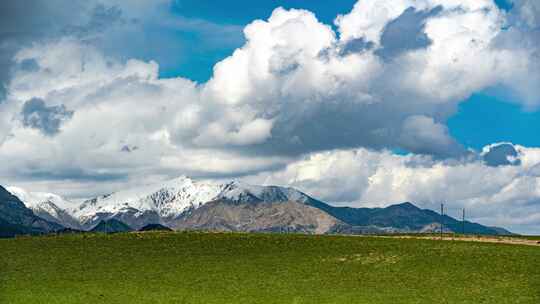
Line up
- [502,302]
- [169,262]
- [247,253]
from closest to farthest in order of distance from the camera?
[502,302], [169,262], [247,253]

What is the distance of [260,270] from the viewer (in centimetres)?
11556

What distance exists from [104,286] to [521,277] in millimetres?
57889

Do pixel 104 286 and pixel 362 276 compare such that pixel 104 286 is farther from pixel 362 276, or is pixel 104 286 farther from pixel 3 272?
pixel 362 276

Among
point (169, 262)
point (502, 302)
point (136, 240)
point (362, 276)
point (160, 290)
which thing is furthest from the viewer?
point (136, 240)

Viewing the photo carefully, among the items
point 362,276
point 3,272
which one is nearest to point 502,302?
point 362,276

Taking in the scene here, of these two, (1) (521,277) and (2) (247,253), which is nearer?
(1) (521,277)

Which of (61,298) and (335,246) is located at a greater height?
(335,246)

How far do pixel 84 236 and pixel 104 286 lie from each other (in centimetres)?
5473

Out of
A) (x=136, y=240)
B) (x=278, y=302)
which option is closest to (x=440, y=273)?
(x=278, y=302)

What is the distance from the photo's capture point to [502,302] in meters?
89.6

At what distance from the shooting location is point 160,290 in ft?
330

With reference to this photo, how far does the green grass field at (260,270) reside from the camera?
95.0 m

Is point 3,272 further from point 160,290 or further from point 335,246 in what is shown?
point 335,246

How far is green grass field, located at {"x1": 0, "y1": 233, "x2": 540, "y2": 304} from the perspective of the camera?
95000 millimetres
